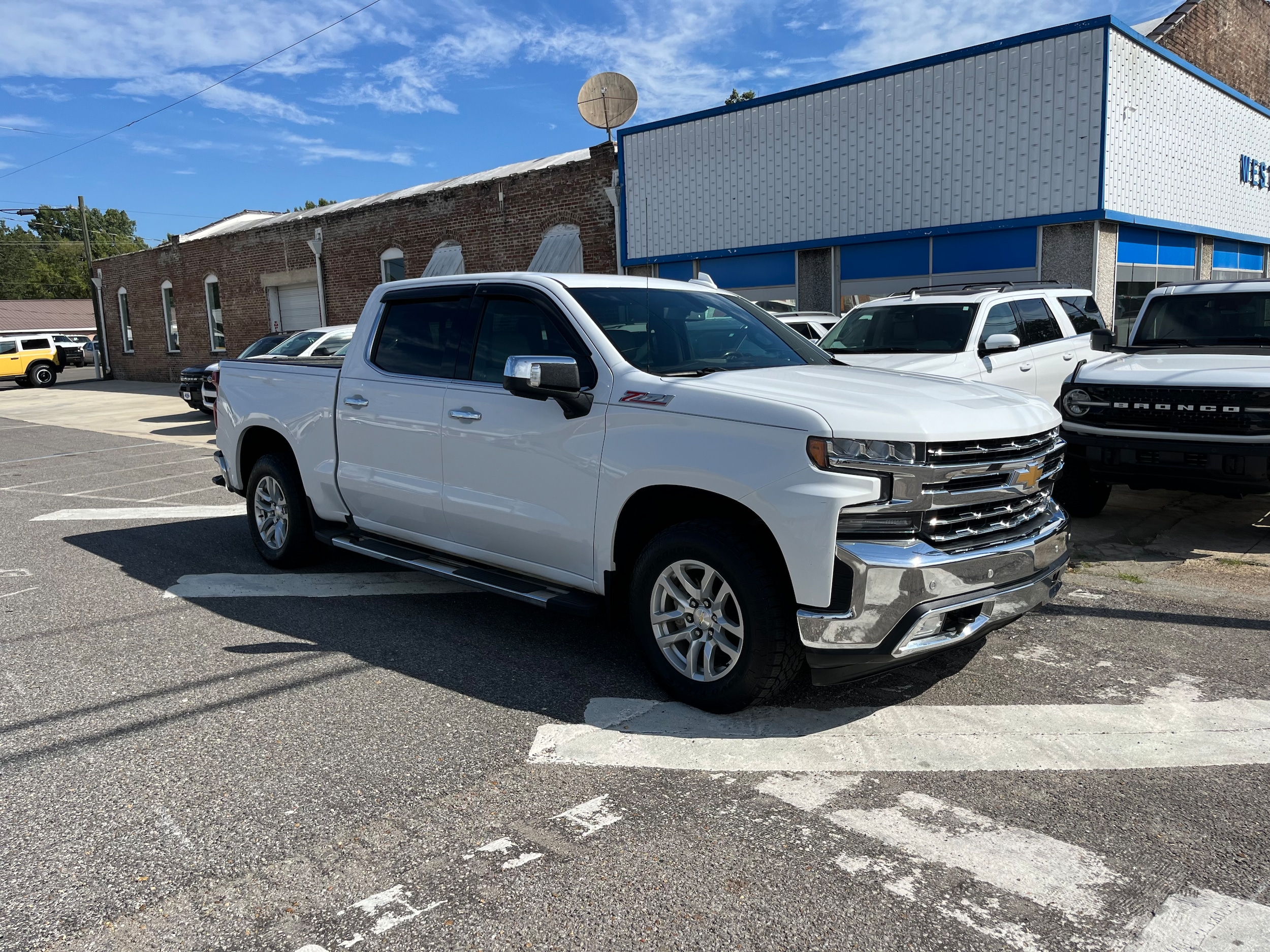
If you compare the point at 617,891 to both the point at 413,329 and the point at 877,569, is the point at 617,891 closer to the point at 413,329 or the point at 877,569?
the point at 877,569

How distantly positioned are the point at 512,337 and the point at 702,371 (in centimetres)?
111

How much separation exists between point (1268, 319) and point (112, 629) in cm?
918

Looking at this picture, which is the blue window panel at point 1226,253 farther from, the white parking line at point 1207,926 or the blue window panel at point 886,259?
the white parking line at point 1207,926

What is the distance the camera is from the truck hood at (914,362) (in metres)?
8.45

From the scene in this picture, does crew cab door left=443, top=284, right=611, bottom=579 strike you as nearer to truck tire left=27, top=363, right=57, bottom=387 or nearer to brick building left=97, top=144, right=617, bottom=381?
brick building left=97, top=144, right=617, bottom=381

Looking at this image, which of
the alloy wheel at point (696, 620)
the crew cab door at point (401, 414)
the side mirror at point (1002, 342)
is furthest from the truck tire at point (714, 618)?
the side mirror at point (1002, 342)

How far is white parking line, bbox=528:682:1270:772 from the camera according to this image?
3.75m

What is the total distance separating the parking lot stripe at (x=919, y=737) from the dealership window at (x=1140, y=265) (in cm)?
1124

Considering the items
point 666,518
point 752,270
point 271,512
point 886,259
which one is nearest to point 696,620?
point 666,518

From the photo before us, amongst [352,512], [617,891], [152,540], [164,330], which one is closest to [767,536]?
[617,891]

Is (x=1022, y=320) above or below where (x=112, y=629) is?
above

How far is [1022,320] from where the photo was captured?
31.6ft

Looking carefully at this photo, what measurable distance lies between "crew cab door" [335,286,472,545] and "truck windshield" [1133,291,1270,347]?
6473 mm

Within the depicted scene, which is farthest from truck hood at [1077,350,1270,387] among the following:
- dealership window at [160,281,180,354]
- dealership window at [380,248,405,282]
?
dealership window at [160,281,180,354]
